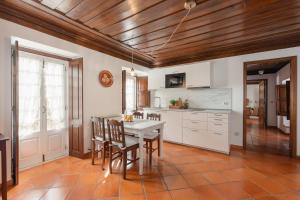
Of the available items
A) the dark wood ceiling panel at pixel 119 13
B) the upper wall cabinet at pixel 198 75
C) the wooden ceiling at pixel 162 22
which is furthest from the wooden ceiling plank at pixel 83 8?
the upper wall cabinet at pixel 198 75

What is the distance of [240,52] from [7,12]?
4367 mm

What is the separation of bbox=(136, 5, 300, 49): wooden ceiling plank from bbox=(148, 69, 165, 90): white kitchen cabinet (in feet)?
4.59

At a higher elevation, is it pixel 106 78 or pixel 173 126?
pixel 106 78

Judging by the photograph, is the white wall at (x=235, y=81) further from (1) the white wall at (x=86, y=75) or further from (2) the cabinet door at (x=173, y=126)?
(1) the white wall at (x=86, y=75)

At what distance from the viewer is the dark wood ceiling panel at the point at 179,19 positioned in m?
1.98

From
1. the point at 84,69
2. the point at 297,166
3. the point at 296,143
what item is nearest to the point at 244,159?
the point at 297,166

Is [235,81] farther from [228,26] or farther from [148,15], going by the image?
[148,15]

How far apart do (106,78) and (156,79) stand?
5.74 feet

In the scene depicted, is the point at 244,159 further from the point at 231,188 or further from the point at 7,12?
the point at 7,12

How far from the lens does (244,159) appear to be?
3.20 meters

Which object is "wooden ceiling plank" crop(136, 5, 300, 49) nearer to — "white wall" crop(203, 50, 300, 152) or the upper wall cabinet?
the upper wall cabinet

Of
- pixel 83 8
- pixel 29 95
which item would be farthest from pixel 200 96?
pixel 29 95

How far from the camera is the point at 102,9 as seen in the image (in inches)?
83.0

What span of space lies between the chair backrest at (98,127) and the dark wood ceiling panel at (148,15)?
1577 millimetres
